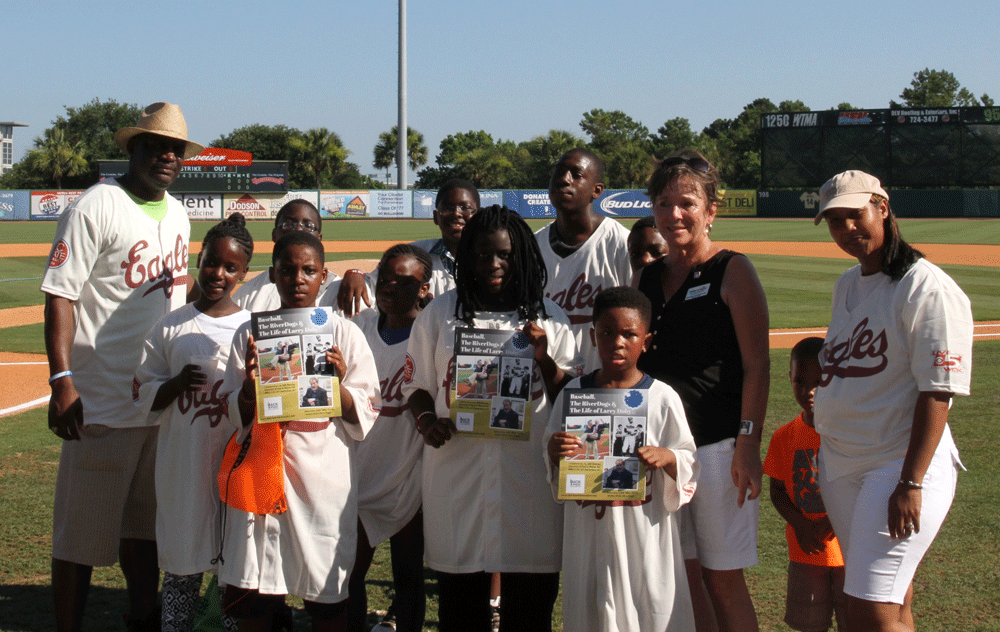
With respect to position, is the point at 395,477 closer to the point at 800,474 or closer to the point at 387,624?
the point at 387,624

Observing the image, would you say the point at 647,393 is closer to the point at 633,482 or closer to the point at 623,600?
the point at 633,482

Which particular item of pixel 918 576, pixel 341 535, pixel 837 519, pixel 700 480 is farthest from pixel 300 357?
pixel 918 576

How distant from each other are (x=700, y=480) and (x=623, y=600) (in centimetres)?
56

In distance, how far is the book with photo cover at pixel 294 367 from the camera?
11.0 feet

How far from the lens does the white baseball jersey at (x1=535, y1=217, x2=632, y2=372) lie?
4.44 meters

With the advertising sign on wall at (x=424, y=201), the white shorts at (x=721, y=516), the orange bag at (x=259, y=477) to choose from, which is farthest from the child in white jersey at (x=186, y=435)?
the advertising sign on wall at (x=424, y=201)

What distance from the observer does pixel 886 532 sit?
9.88 ft

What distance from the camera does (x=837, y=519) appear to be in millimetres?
3250

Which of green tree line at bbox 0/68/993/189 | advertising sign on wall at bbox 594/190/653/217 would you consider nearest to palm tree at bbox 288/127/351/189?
green tree line at bbox 0/68/993/189

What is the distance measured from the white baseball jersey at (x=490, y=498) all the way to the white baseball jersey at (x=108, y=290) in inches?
56.7

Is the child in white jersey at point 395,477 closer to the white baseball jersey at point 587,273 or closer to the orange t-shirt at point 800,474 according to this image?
the white baseball jersey at point 587,273

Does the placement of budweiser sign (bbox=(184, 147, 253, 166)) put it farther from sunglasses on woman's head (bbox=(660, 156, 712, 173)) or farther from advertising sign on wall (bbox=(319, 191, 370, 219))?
sunglasses on woman's head (bbox=(660, 156, 712, 173))

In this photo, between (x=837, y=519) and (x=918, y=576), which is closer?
(x=837, y=519)

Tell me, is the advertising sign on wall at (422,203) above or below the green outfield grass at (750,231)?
above
